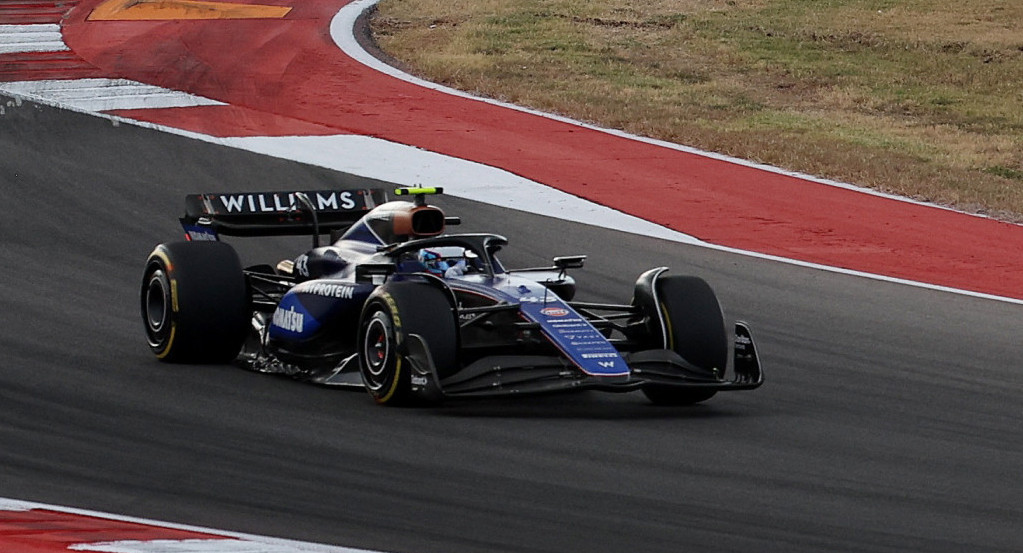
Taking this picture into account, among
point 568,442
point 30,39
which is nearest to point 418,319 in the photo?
point 568,442

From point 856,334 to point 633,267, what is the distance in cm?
258

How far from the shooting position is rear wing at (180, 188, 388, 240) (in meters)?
11.0

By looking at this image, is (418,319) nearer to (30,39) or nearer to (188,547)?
(188,547)

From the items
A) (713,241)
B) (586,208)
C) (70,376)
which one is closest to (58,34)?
(586,208)

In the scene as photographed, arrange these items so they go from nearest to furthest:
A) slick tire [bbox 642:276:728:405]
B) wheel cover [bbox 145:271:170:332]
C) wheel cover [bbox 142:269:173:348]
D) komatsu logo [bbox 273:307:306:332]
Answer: slick tire [bbox 642:276:728:405]
komatsu logo [bbox 273:307:306:332]
wheel cover [bbox 142:269:173:348]
wheel cover [bbox 145:271:170:332]

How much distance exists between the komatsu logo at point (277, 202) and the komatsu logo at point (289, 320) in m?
1.26

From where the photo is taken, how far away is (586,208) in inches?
630

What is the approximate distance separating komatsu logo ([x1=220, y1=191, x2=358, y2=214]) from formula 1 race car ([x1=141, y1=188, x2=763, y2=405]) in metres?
0.03

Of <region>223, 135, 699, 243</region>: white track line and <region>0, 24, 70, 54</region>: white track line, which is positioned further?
<region>0, 24, 70, 54</region>: white track line

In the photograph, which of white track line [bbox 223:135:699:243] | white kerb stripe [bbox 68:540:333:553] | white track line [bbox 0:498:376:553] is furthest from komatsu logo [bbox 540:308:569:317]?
white track line [bbox 223:135:699:243]

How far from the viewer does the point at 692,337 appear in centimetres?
920

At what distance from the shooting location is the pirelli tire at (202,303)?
9953 mm

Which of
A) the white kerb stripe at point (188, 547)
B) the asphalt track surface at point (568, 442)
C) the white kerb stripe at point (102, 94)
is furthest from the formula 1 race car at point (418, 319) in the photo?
the white kerb stripe at point (102, 94)

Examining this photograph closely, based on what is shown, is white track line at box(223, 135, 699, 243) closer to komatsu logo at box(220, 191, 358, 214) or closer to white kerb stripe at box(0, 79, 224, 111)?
white kerb stripe at box(0, 79, 224, 111)
